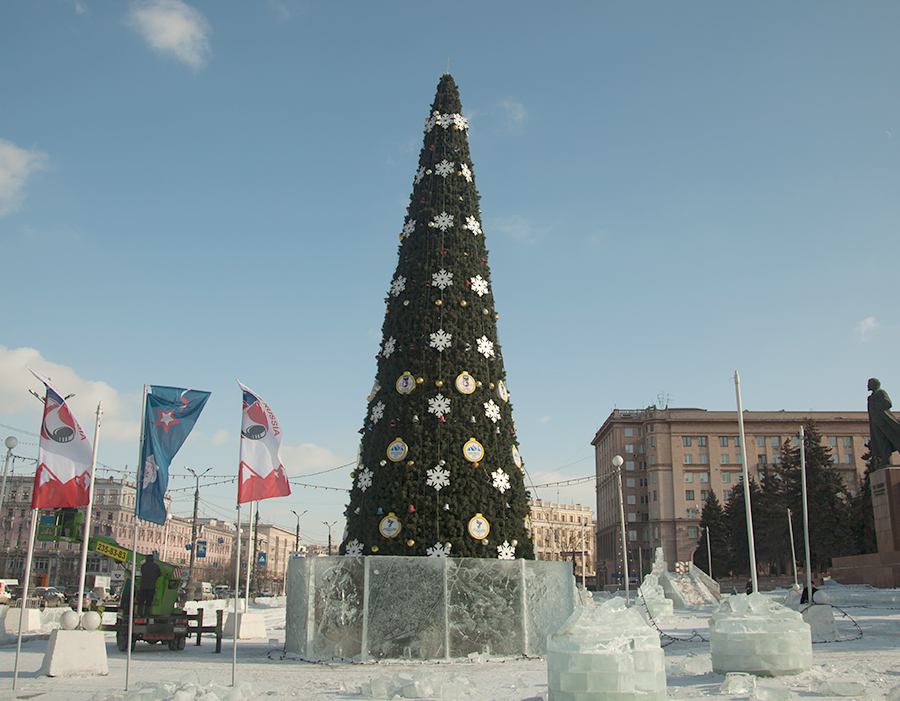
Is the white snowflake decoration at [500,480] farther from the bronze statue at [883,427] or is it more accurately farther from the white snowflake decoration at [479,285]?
the bronze statue at [883,427]

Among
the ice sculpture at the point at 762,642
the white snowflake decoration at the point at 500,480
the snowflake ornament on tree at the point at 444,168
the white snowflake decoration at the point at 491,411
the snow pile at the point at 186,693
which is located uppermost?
the snowflake ornament on tree at the point at 444,168

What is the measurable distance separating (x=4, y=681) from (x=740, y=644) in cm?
1052

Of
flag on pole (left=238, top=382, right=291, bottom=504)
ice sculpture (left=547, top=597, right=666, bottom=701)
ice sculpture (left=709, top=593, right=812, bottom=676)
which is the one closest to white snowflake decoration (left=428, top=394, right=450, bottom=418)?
flag on pole (left=238, top=382, right=291, bottom=504)

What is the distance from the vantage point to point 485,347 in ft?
47.1

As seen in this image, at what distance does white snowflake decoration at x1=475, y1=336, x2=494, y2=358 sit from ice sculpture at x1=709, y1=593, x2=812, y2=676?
Answer: 6.21 m

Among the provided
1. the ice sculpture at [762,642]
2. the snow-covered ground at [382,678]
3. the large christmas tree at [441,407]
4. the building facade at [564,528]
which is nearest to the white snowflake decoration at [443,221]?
the large christmas tree at [441,407]

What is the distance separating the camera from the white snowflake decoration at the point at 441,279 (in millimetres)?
14453

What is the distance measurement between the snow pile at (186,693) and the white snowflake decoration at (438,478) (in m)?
4.94

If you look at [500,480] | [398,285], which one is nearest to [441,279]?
[398,285]

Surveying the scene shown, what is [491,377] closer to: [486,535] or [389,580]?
[486,535]

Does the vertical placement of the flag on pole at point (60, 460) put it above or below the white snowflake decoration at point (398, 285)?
below

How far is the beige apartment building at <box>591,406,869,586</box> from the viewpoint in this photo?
85625 millimetres

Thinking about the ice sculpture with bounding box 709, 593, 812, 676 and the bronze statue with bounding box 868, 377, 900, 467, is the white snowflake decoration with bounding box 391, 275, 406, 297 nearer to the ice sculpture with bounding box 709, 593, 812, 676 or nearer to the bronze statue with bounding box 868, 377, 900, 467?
the ice sculpture with bounding box 709, 593, 812, 676

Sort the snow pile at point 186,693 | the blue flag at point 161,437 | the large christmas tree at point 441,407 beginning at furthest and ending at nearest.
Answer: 1. the large christmas tree at point 441,407
2. the blue flag at point 161,437
3. the snow pile at point 186,693
